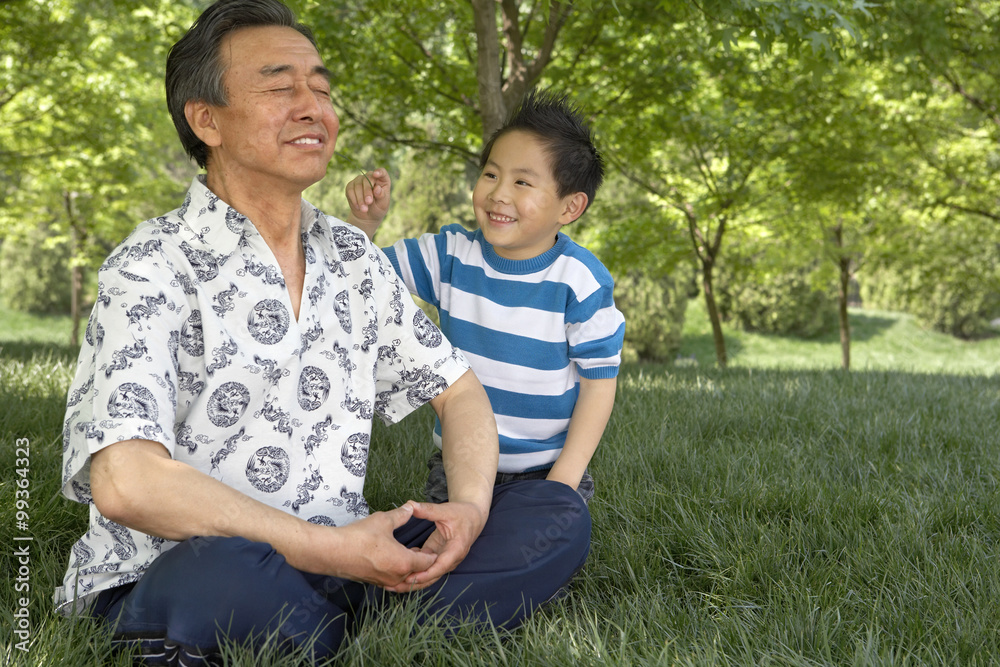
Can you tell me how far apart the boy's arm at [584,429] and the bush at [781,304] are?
1488 centimetres

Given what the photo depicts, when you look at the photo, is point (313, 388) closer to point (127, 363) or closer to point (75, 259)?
point (127, 363)

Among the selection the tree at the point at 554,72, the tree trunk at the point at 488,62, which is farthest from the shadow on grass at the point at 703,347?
the tree trunk at the point at 488,62

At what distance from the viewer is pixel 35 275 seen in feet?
61.3

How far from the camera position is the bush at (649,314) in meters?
14.5

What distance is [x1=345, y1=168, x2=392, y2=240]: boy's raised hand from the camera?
88.9 inches

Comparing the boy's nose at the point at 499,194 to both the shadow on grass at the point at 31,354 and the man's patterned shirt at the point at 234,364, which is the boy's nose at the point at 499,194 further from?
the shadow on grass at the point at 31,354

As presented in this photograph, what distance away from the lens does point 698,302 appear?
749 inches

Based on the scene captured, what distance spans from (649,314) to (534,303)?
497 inches

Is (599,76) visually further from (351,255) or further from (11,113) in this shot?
(11,113)

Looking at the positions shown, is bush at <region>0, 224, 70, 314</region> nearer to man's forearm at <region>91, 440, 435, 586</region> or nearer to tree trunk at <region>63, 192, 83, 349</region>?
tree trunk at <region>63, 192, 83, 349</region>

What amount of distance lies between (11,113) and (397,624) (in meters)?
10.1

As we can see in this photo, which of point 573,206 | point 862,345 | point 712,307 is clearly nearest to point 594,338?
point 573,206

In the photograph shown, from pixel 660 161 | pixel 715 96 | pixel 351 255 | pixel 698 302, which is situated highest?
pixel 715 96

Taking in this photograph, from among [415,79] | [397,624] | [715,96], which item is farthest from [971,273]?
[397,624]
